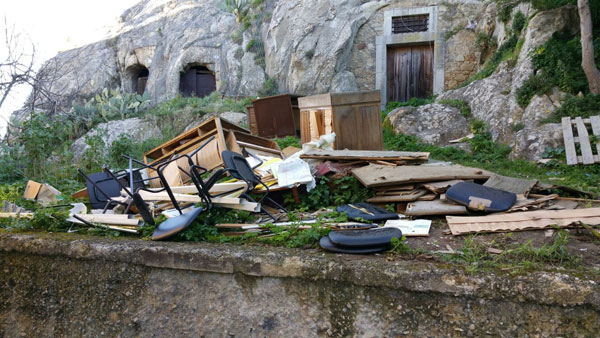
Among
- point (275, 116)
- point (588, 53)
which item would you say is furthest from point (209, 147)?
point (588, 53)

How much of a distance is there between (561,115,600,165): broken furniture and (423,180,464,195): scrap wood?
15.0 ft

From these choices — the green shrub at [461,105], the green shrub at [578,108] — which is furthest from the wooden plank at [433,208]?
the green shrub at [461,105]

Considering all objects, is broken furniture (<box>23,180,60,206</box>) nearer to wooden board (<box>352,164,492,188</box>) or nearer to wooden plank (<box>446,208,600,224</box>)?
wooden board (<box>352,164,492,188</box>)

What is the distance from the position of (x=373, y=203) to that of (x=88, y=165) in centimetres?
637

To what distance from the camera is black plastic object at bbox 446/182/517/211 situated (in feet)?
11.4

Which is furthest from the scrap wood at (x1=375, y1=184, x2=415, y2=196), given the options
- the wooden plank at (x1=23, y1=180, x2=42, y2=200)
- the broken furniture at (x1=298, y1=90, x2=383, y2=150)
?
the wooden plank at (x1=23, y1=180, x2=42, y2=200)

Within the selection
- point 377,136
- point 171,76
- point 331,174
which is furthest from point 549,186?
point 171,76

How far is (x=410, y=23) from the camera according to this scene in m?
15.1

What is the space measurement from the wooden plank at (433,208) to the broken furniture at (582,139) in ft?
16.3

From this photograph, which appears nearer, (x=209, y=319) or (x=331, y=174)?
(x=209, y=319)

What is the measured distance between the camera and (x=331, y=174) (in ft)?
15.6

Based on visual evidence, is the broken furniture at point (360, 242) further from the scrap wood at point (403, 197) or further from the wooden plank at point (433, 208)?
the scrap wood at point (403, 197)

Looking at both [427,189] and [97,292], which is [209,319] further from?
[427,189]

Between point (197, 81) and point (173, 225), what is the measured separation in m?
18.9
